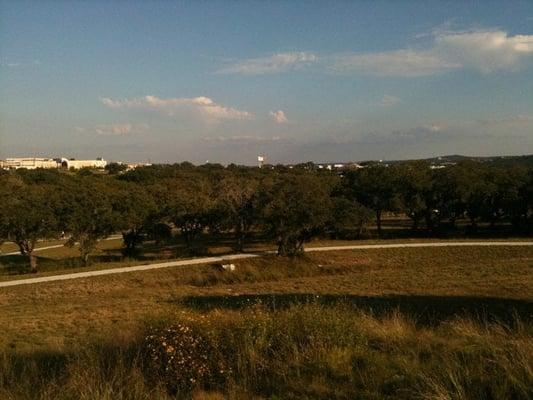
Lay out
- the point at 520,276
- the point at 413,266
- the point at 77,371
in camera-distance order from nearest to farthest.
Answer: the point at 77,371 → the point at 520,276 → the point at 413,266

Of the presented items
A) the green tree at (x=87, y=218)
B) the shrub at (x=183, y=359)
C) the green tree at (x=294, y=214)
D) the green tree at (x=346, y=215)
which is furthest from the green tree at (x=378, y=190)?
the shrub at (x=183, y=359)

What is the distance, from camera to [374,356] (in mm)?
5527

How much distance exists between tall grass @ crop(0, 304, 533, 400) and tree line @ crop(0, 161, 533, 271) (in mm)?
34020

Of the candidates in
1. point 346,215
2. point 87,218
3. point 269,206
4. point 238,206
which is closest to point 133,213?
point 87,218

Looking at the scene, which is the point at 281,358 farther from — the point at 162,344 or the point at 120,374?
the point at 120,374

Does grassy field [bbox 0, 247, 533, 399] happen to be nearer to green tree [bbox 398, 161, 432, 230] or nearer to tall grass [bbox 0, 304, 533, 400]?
tall grass [bbox 0, 304, 533, 400]

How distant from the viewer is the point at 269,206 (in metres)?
42.7

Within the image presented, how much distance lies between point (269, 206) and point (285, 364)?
3746 cm

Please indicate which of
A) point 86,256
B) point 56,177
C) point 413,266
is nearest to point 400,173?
point 413,266

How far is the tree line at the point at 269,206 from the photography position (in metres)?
39.9

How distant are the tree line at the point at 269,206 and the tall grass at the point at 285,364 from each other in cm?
3402

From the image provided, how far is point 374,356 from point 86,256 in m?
38.4

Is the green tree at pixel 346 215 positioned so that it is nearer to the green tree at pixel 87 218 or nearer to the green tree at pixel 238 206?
the green tree at pixel 238 206

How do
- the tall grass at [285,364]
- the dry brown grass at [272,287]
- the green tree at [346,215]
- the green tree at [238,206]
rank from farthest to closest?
A: the green tree at [238,206]
the green tree at [346,215]
the dry brown grass at [272,287]
the tall grass at [285,364]
